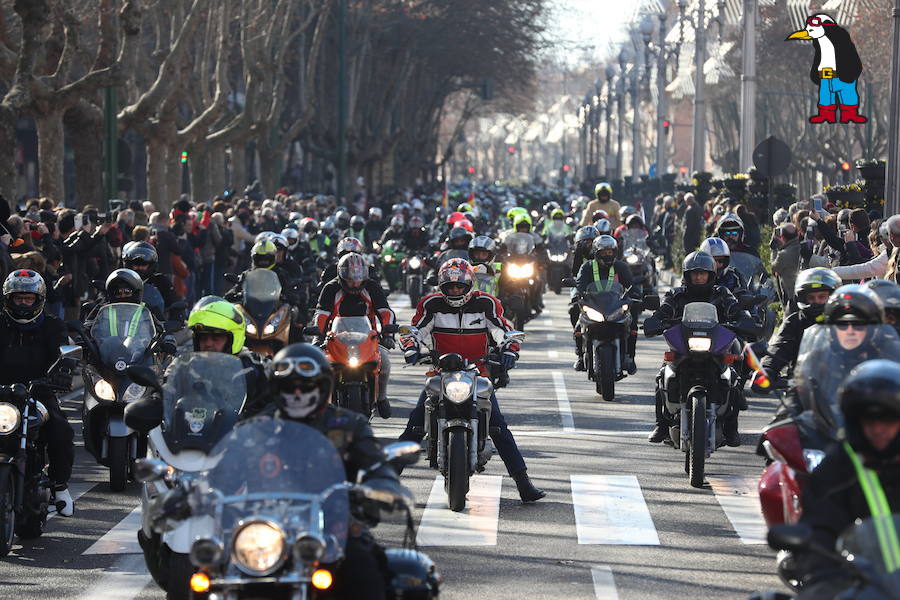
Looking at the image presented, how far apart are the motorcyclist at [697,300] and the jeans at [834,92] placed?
1712cm

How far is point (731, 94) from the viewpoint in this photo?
7700 centimetres

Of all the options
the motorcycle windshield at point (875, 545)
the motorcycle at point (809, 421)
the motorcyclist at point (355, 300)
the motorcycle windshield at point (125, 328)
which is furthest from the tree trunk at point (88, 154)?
the motorcycle windshield at point (875, 545)

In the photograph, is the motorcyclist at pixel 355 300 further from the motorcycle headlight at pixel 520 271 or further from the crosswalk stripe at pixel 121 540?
the motorcycle headlight at pixel 520 271

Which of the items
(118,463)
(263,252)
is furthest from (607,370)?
(118,463)

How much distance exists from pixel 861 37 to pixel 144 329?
48.9 metres

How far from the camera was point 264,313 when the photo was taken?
16062 mm

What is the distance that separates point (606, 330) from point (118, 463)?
6712 mm

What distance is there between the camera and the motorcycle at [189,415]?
833 centimetres

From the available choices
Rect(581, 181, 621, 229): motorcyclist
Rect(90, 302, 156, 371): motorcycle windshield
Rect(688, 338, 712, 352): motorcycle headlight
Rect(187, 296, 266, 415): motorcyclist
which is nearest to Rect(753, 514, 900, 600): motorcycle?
Rect(187, 296, 266, 415): motorcyclist

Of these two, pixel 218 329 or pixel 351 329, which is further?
pixel 351 329

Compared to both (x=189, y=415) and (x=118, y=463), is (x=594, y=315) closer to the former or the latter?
(x=118, y=463)

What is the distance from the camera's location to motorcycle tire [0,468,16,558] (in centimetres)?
1081

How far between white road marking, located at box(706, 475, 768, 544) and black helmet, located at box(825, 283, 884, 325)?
2.45 metres

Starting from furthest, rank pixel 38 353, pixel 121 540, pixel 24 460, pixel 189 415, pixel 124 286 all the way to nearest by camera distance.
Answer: pixel 124 286 < pixel 38 353 < pixel 121 540 < pixel 24 460 < pixel 189 415
